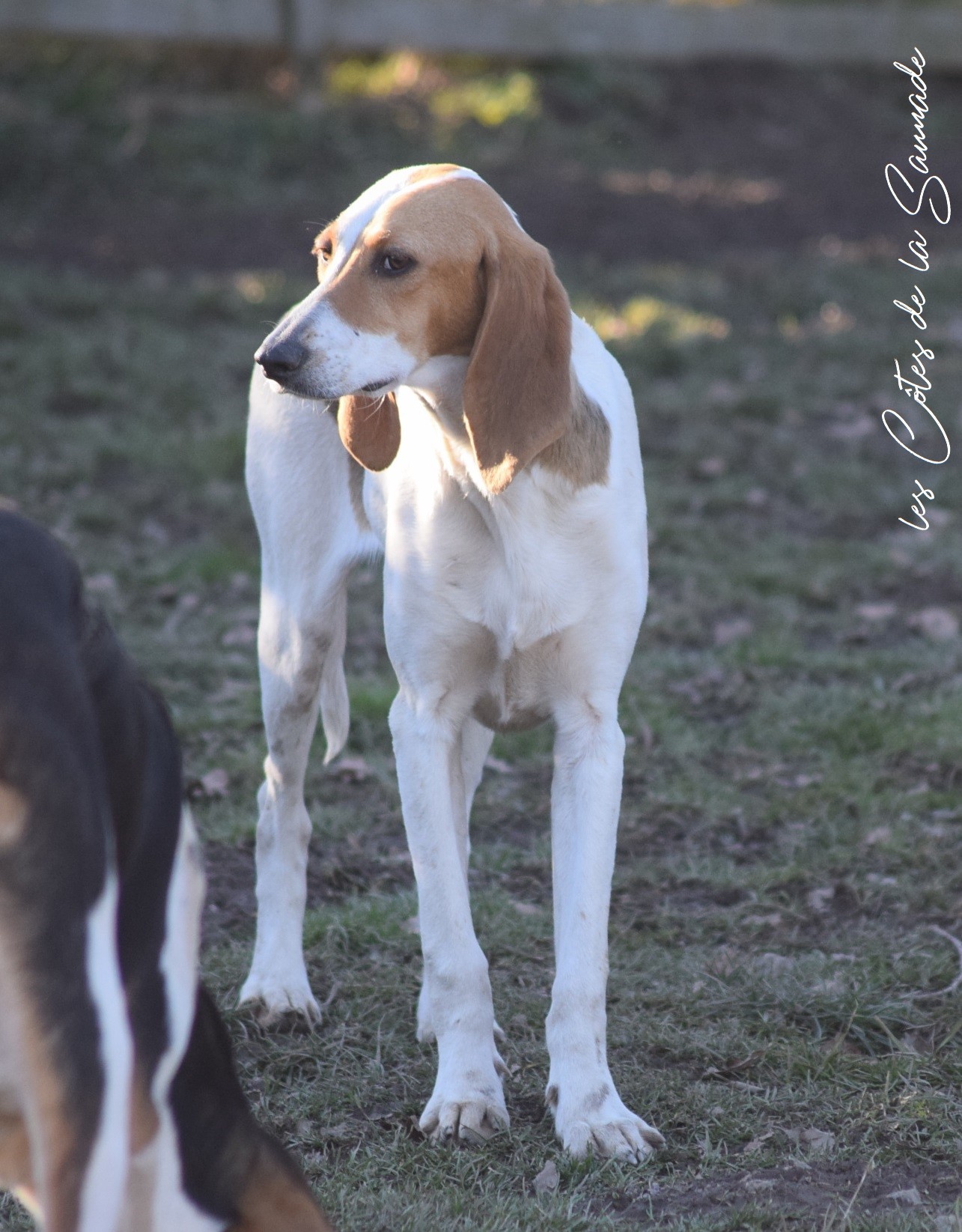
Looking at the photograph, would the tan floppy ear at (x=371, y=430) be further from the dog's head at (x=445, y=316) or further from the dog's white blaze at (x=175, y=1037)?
the dog's white blaze at (x=175, y=1037)

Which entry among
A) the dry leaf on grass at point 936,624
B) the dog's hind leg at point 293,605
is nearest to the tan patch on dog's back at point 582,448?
the dog's hind leg at point 293,605

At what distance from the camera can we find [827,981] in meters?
3.43

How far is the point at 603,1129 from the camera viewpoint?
9.25 feet

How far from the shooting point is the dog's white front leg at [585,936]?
2.84 meters

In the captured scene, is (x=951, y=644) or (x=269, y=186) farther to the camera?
(x=269, y=186)

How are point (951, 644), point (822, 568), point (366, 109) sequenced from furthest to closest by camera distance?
point (366, 109) < point (822, 568) < point (951, 644)

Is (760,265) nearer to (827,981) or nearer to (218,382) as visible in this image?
(218,382)

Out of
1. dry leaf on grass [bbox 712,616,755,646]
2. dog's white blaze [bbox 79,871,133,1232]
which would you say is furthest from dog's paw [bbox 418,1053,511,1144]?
dry leaf on grass [bbox 712,616,755,646]

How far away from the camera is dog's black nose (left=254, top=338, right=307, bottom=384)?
2.77 metres

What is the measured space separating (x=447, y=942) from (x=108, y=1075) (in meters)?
1.41

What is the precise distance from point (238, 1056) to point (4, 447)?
14.7 ft

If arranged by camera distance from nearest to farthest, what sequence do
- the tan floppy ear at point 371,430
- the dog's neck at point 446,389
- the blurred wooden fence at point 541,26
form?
1. the dog's neck at point 446,389
2. the tan floppy ear at point 371,430
3. the blurred wooden fence at point 541,26

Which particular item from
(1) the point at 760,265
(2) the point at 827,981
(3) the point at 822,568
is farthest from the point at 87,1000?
(1) the point at 760,265

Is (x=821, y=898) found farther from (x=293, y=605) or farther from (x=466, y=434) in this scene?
(x=466, y=434)
